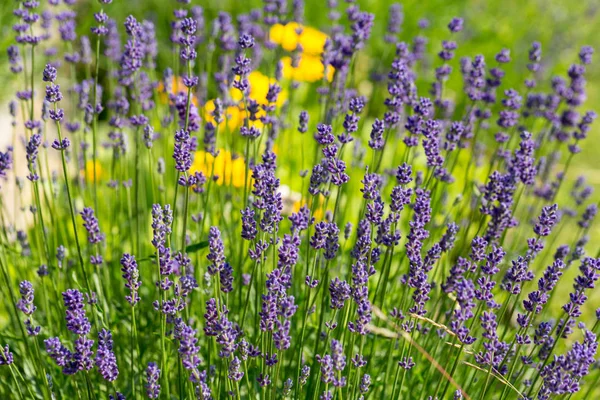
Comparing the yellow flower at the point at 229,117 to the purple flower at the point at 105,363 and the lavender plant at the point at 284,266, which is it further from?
the purple flower at the point at 105,363

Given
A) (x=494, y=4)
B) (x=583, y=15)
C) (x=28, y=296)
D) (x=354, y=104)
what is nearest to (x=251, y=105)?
(x=354, y=104)

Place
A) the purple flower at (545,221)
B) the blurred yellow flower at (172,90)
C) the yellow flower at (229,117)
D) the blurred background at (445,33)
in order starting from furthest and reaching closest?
the blurred background at (445,33) < the yellow flower at (229,117) < the blurred yellow flower at (172,90) < the purple flower at (545,221)

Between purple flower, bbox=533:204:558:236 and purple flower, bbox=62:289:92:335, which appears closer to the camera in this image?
purple flower, bbox=62:289:92:335

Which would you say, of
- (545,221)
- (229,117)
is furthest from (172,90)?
(545,221)

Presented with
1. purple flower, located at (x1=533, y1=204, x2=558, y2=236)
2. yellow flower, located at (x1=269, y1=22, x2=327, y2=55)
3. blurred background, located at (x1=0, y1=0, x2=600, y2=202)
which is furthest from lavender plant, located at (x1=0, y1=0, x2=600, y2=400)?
blurred background, located at (x1=0, y1=0, x2=600, y2=202)

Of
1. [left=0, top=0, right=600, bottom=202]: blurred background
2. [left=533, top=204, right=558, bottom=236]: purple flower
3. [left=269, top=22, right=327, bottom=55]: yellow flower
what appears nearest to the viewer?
[left=533, top=204, right=558, bottom=236]: purple flower

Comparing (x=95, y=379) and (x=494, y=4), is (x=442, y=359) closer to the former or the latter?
(x=95, y=379)

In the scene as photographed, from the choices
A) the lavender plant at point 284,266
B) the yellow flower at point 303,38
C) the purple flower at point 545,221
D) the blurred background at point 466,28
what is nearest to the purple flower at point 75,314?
the lavender plant at point 284,266

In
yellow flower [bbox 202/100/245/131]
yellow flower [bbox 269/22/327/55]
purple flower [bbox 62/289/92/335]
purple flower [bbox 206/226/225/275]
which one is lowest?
purple flower [bbox 62/289/92/335]

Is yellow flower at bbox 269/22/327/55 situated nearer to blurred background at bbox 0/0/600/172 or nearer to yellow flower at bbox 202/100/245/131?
blurred background at bbox 0/0/600/172

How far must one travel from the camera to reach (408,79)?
2.95 metres

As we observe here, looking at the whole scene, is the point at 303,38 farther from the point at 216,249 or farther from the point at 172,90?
the point at 216,249

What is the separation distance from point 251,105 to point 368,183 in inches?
27.9

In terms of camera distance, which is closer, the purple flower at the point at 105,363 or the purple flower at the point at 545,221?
the purple flower at the point at 105,363
